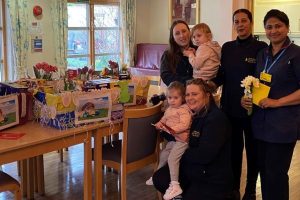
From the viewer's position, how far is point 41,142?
2.19 meters

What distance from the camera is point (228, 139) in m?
2.31

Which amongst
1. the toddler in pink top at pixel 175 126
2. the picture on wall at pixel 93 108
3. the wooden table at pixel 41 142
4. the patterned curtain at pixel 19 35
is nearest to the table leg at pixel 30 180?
the wooden table at pixel 41 142

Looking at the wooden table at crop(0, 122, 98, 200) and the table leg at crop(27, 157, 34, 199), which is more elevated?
the wooden table at crop(0, 122, 98, 200)

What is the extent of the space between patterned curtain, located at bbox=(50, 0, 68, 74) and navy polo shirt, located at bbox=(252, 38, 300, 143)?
4675mm

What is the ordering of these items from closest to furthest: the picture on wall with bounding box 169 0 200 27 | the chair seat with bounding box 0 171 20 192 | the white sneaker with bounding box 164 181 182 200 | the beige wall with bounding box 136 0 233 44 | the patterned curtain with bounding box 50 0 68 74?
the chair seat with bounding box 0 171 20 192, the white sneaker with bounding box 164 181 182 200, the patterned curtain with bounding box 50 0 68 74, the beige wall with bounding box 136 0 233 44, the picture on wall with bounding box 169 0 200 27

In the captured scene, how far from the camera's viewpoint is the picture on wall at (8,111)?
2.27m

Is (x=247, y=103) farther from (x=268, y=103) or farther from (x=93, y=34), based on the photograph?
(x=93, y=34)

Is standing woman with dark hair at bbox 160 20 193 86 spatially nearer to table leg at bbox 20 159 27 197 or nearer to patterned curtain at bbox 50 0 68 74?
table leg at bbox 20 159 27 197

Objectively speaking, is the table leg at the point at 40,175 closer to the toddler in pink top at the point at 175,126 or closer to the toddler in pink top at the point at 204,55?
the toddler in pink top at the point at 175,126

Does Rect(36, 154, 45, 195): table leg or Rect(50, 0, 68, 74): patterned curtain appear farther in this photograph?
Rect(50, 0, 68, 74): patterned curtain

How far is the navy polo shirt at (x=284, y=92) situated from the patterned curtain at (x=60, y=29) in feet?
15.3

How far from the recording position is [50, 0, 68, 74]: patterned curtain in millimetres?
6391

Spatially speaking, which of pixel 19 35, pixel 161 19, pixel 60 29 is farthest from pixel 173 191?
pixel 161 19

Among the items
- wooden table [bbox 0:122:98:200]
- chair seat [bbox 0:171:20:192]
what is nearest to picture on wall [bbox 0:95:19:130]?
wooden table [bbox 0:122:98:200]
